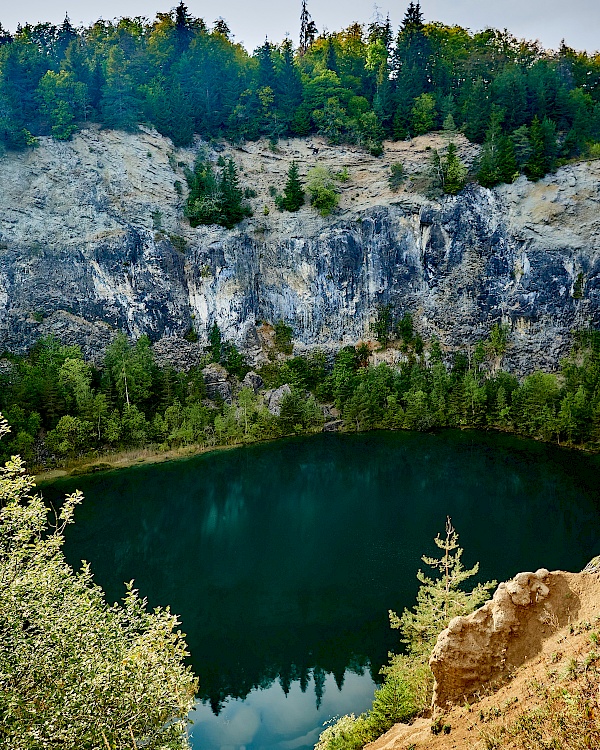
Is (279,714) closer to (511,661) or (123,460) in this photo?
(511,661)

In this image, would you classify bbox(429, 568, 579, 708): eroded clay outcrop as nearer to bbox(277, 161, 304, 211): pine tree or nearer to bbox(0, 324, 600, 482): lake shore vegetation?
bbox(0, 324, 600, 482): lake shore vegetation

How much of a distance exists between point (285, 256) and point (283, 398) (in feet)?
66.2

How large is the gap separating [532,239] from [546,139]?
41.5 feet

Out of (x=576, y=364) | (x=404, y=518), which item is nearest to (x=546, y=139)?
(x=576, y=364)

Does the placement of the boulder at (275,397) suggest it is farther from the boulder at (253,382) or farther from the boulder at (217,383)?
the boulder at (217,383)

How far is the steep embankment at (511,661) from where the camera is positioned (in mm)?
8391

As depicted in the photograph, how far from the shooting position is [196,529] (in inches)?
1399

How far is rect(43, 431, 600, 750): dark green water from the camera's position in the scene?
65.3ft

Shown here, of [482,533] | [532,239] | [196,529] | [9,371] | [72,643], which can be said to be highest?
[532,239]

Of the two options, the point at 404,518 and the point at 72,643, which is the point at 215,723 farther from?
the point at 404,518

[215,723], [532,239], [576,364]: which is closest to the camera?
[215,723]

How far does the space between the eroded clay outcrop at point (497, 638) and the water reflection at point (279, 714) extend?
8.77 metres

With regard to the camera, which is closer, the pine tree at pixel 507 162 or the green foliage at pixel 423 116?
the pine tree at pixel 507 162

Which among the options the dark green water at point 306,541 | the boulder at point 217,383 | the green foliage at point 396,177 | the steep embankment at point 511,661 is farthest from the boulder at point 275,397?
the steep embankment at point 511,661
